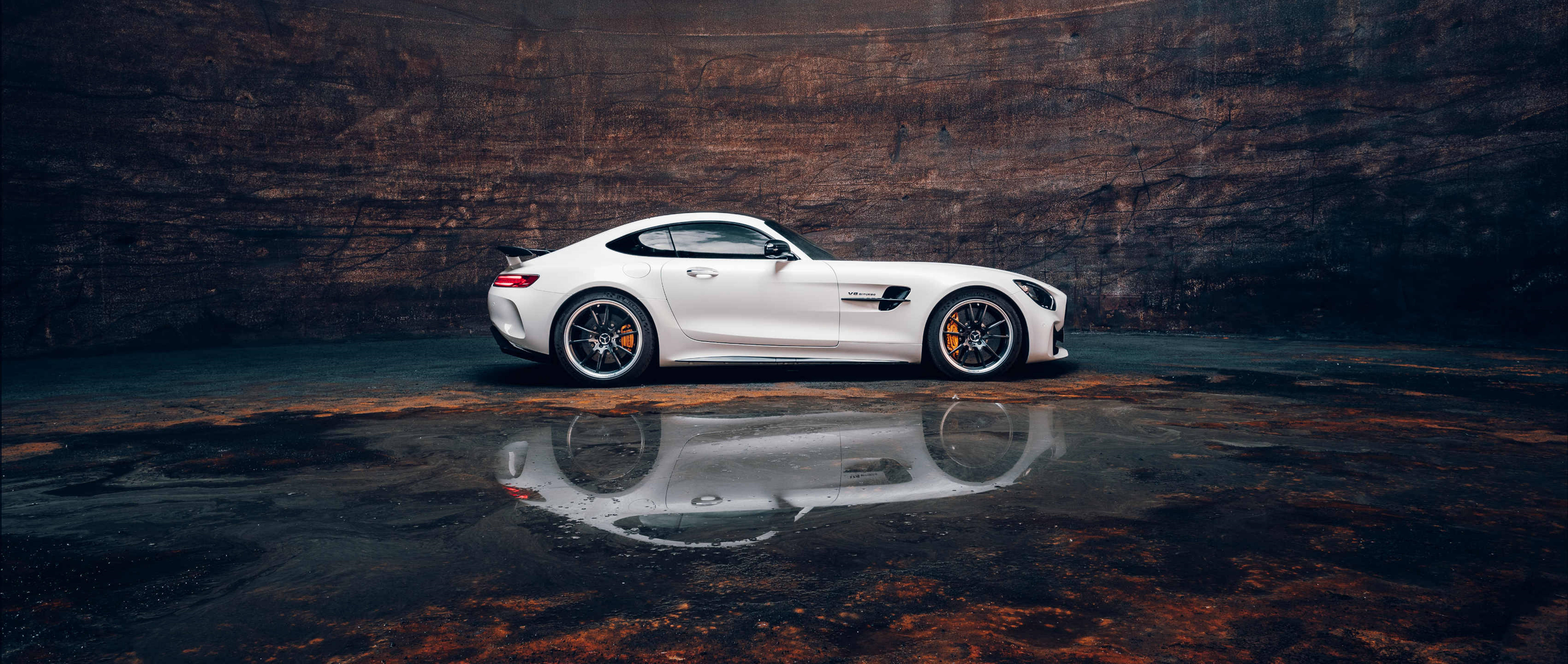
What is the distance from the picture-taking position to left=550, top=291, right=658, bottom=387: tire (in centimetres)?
634

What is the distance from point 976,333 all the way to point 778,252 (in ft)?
5.19

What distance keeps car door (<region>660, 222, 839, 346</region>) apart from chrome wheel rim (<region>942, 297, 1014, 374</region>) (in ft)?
2.83

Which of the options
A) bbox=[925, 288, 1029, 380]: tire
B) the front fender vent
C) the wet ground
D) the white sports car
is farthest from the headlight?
the wet ground

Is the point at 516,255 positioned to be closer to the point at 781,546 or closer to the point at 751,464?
the point at 751,464

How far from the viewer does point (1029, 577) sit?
2.39 m

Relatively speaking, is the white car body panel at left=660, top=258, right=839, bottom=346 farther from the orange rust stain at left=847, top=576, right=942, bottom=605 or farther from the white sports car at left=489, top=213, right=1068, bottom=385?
the orange rust stain at left=847, top=576, right=942, bottom=605

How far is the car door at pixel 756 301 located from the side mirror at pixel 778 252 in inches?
1.3

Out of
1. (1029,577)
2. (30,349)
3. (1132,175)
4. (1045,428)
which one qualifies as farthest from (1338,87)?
(30,349)

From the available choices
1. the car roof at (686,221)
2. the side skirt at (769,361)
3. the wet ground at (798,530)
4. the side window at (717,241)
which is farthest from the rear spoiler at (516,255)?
the side skirt at (769,361)

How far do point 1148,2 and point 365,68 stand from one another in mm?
9687

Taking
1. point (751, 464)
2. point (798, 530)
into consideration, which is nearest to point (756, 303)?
point (751, 464)

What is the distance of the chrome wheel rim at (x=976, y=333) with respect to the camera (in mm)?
6438

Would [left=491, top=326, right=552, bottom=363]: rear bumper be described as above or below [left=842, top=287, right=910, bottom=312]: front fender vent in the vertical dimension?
below

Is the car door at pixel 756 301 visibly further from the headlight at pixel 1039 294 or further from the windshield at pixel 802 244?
the headlight at pixel 1039 294
